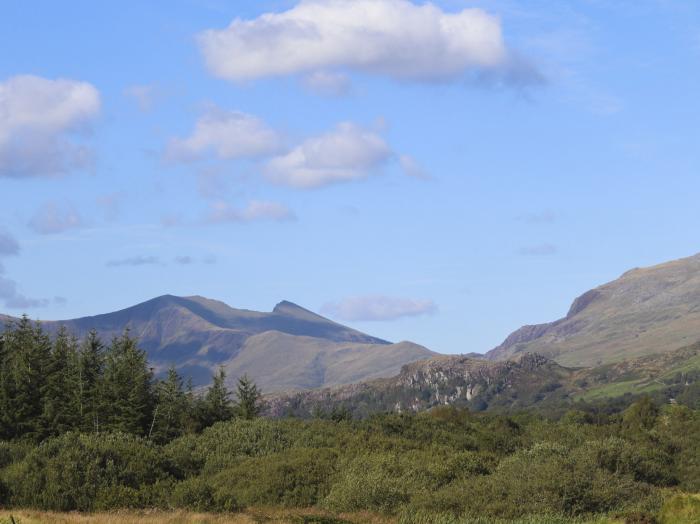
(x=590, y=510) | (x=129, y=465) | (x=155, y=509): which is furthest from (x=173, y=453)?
(x=590, y=510)

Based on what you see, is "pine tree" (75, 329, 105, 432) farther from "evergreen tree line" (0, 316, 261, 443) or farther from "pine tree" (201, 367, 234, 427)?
"pine tree" (201, 367, 234, 427)

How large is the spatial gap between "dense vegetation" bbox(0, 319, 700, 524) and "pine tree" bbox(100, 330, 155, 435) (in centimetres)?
16

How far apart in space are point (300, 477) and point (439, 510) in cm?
1352

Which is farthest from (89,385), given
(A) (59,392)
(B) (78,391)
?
(A) (59,392)

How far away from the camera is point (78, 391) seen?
9544cm

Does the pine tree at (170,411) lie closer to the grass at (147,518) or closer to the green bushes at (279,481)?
the green bushes at (279,481)

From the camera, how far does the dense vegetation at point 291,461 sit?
49625 mm

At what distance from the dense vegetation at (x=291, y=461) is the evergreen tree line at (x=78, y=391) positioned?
0.18 m

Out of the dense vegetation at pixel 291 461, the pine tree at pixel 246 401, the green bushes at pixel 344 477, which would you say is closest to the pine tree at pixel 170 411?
the dense vegetation at pixel 291 461

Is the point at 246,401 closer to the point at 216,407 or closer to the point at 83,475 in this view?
the point at 216,407

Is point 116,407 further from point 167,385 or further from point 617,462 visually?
point 617,462

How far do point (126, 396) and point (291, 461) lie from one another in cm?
4170

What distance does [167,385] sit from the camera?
11300cm

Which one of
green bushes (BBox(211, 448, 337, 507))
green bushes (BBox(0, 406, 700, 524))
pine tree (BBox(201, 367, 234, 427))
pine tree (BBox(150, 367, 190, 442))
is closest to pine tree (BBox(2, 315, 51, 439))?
pine tree (BBox(150, 367, 190, 442))
